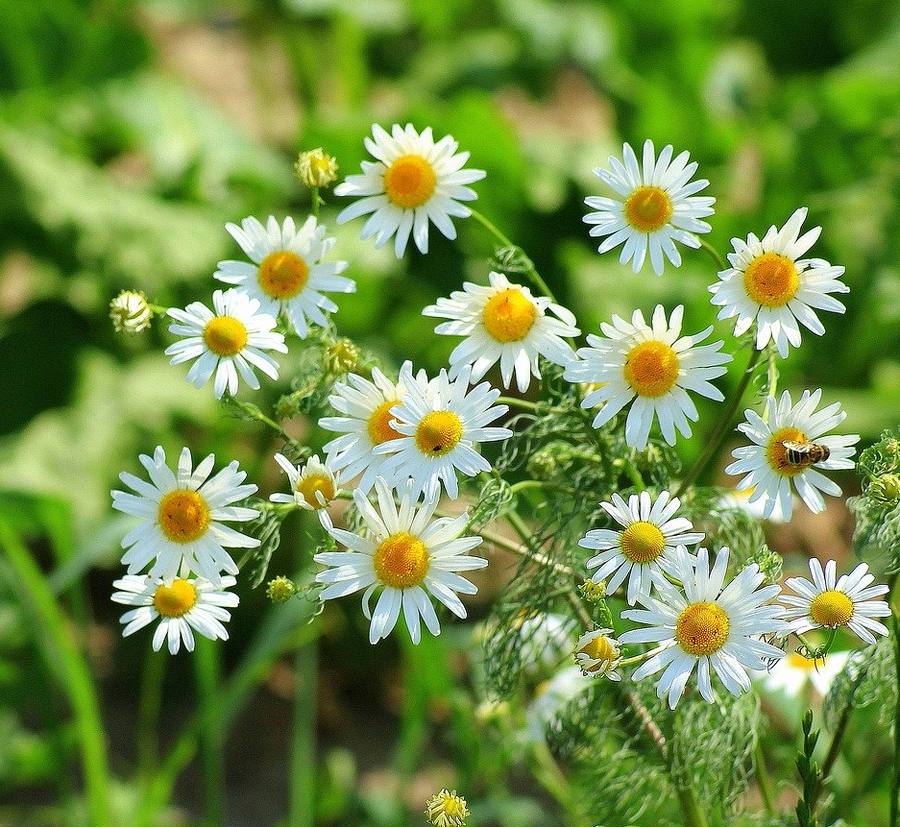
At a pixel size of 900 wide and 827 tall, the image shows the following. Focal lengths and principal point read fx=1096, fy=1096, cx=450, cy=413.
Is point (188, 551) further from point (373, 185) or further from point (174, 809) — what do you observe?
point (174, 809)

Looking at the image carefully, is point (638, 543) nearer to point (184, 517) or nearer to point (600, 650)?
point (600, 650)

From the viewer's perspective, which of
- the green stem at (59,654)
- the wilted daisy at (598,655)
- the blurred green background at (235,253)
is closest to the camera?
the wilted daisy at (598,655)

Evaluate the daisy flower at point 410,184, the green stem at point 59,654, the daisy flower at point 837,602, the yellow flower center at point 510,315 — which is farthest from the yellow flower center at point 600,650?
the green stem at point 59,654

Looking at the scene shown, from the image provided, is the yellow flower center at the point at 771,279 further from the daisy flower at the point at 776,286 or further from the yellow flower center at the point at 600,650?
the yellow flower center at the point at 600,650

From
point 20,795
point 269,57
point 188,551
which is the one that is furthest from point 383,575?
point 269,57

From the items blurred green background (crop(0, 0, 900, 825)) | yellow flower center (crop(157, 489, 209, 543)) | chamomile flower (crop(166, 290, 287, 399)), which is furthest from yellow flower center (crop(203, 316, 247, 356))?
blurred green background (crop(0, 0, 900, 825))

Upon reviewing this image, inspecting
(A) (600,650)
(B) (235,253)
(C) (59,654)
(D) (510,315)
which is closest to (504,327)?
(D) (510,315)

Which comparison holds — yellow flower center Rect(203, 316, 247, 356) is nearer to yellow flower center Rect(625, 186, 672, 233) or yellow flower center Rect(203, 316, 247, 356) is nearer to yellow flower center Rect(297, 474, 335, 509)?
yellow flower center Rect(297, 474, 335, 509)
